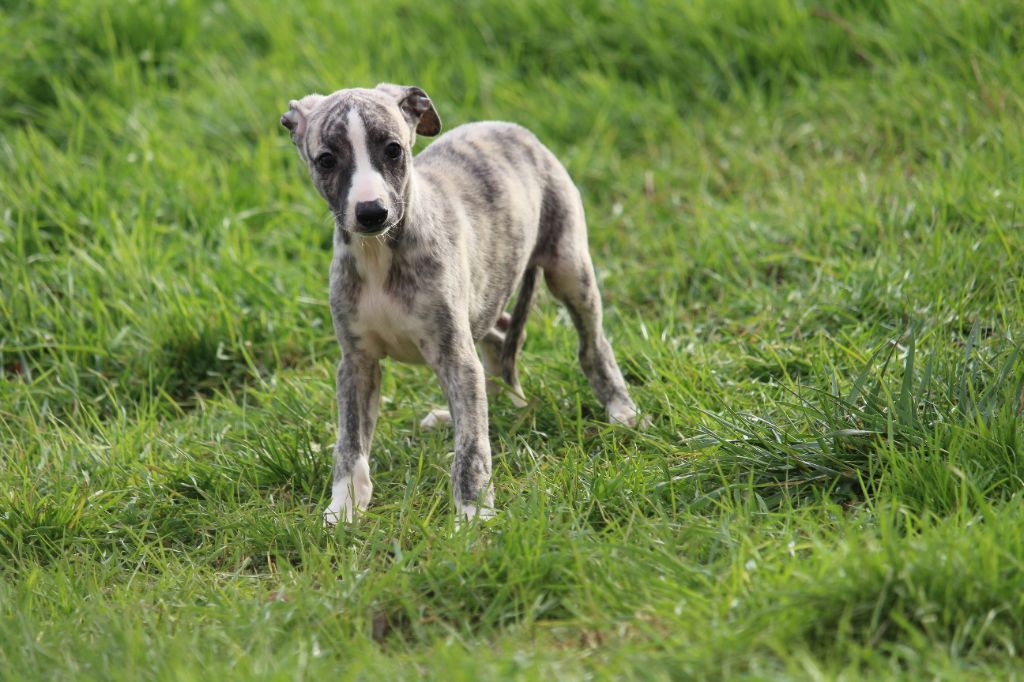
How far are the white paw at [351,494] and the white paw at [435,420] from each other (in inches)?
23.5

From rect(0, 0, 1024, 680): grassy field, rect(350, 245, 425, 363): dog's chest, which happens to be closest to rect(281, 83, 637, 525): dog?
rect(350, 245, 425, 363): dog's chest

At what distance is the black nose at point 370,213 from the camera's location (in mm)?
4012

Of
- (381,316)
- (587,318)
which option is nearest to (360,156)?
(381,316)

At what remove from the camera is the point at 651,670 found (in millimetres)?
3182

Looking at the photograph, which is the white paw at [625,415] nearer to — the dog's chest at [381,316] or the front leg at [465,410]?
the front leg at [465,410]

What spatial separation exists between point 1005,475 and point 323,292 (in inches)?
139

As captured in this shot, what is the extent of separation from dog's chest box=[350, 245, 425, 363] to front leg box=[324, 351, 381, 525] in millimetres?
121

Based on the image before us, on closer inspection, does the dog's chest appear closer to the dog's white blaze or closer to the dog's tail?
the dog's white blaze

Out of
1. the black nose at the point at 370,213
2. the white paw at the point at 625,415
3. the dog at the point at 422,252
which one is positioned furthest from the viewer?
the white paw at the point at 625,415

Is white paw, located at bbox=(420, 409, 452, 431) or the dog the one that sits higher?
the dog

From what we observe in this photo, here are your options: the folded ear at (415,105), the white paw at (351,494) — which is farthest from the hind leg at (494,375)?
the folded ear at (415,105)

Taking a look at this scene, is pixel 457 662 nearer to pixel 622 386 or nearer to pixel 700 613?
pixel 700 613

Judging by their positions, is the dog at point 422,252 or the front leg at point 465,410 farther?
the front leg at point 465,410

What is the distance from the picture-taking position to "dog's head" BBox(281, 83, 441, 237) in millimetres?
4059
